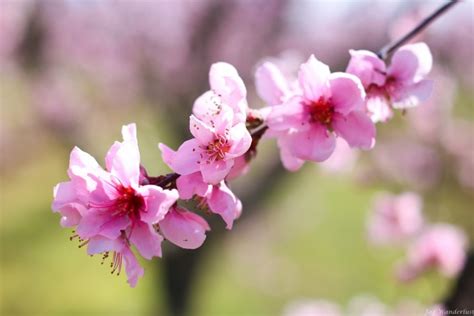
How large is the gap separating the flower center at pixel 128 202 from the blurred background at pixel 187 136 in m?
1.46

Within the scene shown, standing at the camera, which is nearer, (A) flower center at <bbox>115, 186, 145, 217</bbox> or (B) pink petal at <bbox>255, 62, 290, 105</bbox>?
(A) flower center at <bbox>115, 186, 145, 217</bbox>

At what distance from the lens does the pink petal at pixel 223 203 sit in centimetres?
73

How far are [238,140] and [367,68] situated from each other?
0.81 feet

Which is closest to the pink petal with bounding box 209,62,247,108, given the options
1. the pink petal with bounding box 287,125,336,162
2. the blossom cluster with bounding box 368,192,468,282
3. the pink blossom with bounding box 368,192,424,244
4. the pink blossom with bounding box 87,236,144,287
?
the pink petal with bounding box 287,125,336,162

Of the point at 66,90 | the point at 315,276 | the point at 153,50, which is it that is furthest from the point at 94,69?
the point at 315,276

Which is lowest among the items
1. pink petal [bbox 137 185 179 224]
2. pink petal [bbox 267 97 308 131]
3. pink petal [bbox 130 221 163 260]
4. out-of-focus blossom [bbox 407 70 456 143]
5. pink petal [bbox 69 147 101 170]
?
pink petal [bbox 130 221 163 260]

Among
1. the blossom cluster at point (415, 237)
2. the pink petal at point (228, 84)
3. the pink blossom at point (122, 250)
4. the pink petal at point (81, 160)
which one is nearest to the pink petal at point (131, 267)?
the pink blossom at point (122, 250)

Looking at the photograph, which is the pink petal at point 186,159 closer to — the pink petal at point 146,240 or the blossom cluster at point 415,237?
the pink petal at point 146,240

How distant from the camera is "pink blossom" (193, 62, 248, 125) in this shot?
0.77 m

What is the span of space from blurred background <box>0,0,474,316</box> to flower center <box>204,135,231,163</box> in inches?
56.0

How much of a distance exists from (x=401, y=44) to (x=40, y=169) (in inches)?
378

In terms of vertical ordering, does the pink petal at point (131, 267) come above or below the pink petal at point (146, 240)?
below

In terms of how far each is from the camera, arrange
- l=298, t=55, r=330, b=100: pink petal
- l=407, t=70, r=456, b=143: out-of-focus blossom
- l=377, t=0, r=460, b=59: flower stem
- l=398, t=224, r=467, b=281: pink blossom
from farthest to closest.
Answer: l=407, t=70, r=456, b=143: out-of-focus blossom, l=398, t=224, r=467, b=281: pink blossom, l=377, t=0, r=460, b=59: flower stem, l=298, t=55, r=330, b=100: pink petal

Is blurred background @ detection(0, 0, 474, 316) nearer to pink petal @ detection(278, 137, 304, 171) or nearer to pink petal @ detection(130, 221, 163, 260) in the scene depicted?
pink petal @ detection(278, 137, 304, 171)
